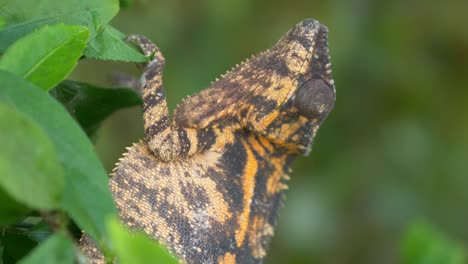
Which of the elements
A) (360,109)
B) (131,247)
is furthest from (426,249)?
(360,109)

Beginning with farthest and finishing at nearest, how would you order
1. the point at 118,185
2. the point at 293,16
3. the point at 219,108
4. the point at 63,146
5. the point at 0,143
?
the point at 293,16
the point at 219,108
the point at 118,185
the point at 63,146
the point at 0,143

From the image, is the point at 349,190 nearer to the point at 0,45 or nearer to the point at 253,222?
the point at 253,222

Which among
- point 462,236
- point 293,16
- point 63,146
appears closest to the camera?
point 63,146

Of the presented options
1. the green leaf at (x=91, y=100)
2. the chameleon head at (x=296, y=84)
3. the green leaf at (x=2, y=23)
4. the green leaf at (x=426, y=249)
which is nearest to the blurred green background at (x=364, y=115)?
the chameleon head at (x=296, y=84)

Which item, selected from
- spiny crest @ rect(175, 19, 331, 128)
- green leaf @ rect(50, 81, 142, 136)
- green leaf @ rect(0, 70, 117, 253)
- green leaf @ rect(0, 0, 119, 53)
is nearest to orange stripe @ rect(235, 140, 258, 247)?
spiny crest @ rect(175, 19, 331, 128)

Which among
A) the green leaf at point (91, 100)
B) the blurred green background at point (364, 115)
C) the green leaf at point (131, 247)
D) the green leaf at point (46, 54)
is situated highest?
the blurred green background at point (364, 115)

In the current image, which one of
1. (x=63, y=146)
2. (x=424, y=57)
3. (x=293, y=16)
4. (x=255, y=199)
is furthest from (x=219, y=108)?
(x=424, y=57)

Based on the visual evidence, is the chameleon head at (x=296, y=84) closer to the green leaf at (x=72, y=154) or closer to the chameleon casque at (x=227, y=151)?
the chameleon casque at (x=227, y=151)
